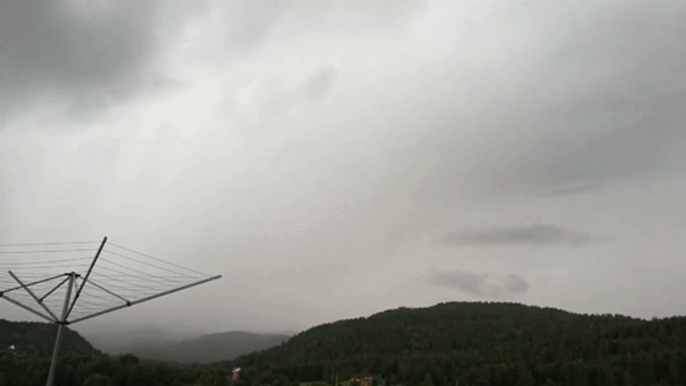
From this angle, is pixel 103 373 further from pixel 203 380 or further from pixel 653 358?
pixel 653 358

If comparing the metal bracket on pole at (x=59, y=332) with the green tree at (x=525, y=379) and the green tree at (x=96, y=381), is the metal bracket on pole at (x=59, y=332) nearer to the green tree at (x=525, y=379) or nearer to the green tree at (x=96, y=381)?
the green tree at (x=96, y=381)

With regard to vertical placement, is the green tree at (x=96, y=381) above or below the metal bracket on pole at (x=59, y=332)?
below

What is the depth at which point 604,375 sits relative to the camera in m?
185

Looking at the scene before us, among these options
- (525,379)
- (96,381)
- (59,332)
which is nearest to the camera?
(59,332)

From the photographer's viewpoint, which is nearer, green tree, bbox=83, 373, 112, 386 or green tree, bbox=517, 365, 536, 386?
green tree, bbox=83, 373, 112, 386

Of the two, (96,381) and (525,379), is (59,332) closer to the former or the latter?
(96,381)

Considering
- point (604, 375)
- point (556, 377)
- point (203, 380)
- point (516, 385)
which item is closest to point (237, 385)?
point (203, 380)

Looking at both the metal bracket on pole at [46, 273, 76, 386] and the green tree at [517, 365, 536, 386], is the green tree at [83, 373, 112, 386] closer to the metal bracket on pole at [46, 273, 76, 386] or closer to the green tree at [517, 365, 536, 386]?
the metal bracket on pole at [46, 273, 76, 386]

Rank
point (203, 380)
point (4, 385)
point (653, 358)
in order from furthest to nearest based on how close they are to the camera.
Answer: point (653, 358) < point (203, 380) < point (4, 385)

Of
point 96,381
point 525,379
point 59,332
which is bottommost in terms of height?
point 525,379

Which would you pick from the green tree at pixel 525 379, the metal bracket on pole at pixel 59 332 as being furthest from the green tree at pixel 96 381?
the green tree at pixel 525 379

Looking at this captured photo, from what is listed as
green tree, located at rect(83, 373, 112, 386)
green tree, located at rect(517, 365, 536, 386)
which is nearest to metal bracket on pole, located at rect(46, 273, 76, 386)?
green tree, located at rect(83, 373, 112, 386)

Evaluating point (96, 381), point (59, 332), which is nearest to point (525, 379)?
point (96, 381)

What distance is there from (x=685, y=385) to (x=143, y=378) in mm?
193683
